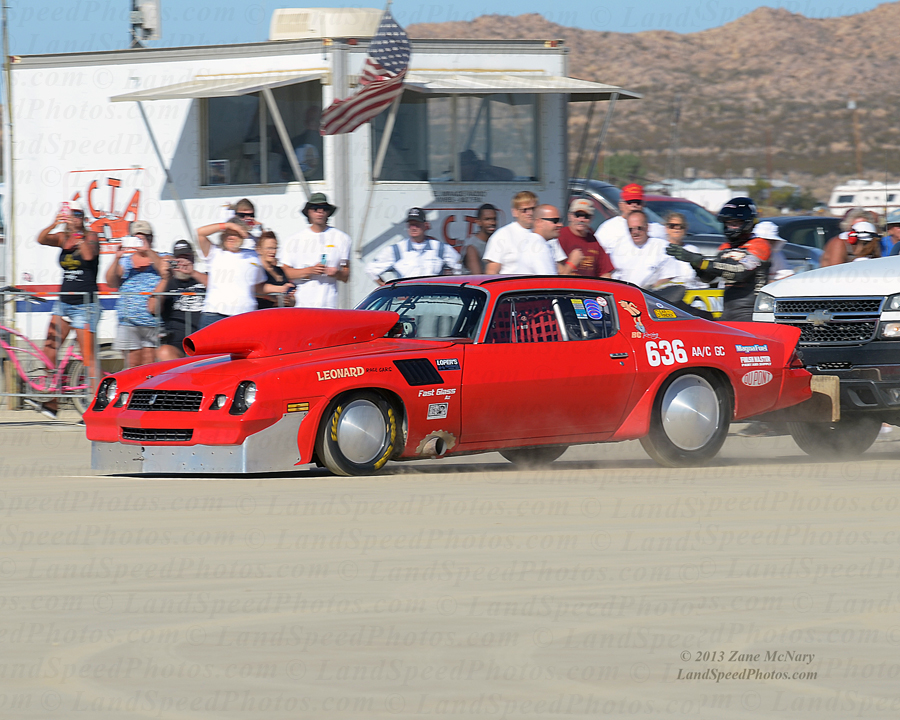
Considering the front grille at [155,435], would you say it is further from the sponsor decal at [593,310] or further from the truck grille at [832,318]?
the truck grille at [832,318]

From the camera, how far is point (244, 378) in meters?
9.35

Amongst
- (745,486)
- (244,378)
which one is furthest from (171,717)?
(745,486)

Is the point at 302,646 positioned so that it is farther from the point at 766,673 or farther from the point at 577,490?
the point at 577,490

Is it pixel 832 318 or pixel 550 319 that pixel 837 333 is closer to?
pixel 832 318

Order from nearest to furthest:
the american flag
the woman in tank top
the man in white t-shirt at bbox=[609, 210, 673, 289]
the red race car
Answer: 1. the red race car
2. the man in white t-shirt at bbox=[609, 210, 673, 289]
3. the woman in tank top
4. the american flag

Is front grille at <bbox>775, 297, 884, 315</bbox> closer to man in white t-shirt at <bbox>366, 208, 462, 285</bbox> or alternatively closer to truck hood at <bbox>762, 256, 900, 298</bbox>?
truck hood at <bbox>762, 256, 900, 298</bbox>

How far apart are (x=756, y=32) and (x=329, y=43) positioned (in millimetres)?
177111

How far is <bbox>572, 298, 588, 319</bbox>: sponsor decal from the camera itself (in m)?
10.5

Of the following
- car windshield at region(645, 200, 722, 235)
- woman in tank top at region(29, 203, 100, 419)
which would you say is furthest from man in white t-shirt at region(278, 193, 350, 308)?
car windshield at region(645, 200, 722, 235)

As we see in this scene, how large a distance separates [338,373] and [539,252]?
13.6ft

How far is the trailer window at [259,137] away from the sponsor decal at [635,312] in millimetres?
6496

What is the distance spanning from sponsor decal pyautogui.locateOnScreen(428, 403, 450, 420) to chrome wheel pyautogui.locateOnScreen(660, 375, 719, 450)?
5.53 ft

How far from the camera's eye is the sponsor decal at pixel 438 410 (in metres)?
9.71

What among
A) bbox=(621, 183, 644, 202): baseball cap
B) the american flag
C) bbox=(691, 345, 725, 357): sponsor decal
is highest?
the american flag
